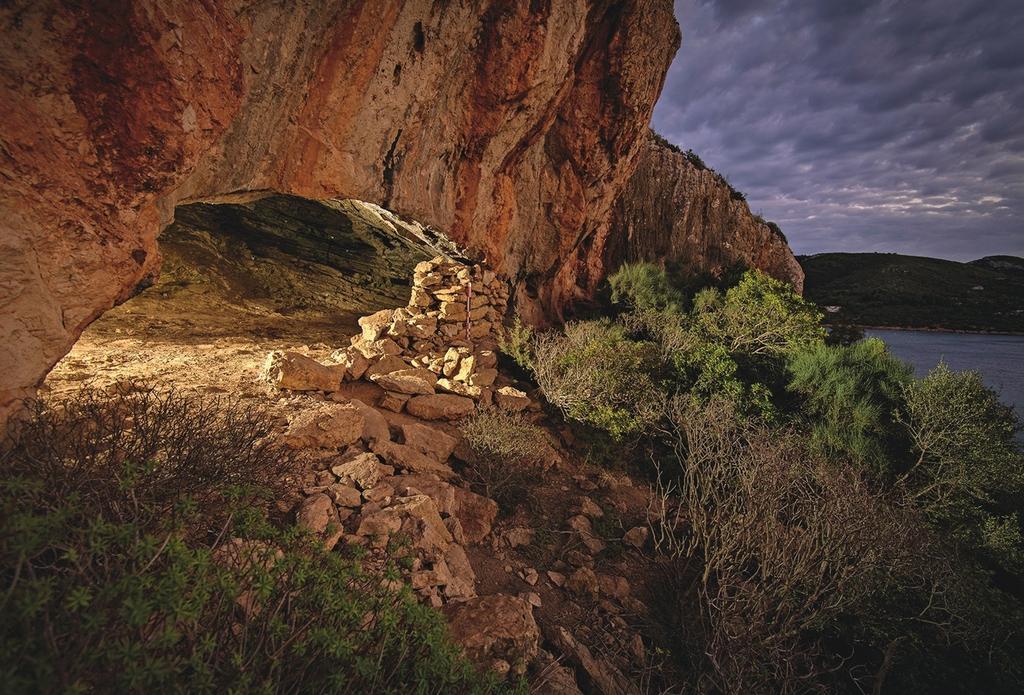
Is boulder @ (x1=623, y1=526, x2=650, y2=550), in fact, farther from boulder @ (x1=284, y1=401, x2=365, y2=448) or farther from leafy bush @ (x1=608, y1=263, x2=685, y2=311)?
leafy bush @ (x1=608, y1=263, x2=685, y2=311)

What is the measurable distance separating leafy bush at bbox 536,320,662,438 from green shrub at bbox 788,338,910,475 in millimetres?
2722

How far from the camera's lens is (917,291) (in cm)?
2734

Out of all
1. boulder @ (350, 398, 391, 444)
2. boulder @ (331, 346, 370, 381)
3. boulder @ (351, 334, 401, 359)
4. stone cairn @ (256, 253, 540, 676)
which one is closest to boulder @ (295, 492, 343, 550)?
stone cairn @ (256, 253, 540, 676)

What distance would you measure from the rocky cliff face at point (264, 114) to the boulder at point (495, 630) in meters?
2.97

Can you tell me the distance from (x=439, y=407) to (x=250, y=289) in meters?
4.43

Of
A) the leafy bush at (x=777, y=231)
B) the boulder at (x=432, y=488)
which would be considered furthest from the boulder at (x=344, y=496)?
the leafy bush at (x=777, y=231)

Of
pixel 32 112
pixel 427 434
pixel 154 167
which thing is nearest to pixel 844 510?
pixel 427 434

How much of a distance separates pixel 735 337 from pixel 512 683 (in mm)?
8465

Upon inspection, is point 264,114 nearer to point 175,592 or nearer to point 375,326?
point 375,326

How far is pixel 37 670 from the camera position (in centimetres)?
89

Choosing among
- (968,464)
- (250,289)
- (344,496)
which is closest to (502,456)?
(344,496)

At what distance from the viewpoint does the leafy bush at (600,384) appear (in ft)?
20.3

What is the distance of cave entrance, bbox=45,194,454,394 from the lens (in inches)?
202

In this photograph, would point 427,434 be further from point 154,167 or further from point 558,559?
point 154,167
